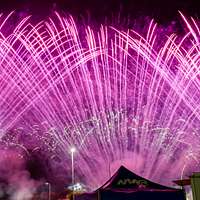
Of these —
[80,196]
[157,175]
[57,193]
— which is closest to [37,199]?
[57,193]

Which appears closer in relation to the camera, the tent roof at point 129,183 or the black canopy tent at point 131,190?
the black canopy tent at point 131,190

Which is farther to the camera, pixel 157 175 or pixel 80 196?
pixel 157 175

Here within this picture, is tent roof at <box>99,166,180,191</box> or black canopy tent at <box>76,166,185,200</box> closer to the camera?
black canopy tent at <box>76,166,185,200</box>

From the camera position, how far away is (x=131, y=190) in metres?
13.2

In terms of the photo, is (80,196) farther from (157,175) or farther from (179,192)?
(157,175)

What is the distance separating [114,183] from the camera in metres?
Answer: 13.4

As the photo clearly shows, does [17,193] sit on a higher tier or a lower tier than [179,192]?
higher

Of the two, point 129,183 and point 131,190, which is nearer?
point 131,190

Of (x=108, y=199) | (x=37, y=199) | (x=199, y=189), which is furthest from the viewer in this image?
(x=37, y=199)

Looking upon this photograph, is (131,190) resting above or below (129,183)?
below

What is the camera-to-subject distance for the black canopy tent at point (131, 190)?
12883mm

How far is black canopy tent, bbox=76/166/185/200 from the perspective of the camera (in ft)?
42.3

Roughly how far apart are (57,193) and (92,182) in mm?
9512

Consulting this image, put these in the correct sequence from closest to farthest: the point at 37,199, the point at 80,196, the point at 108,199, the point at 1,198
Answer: the point at 108,199 → the point at 80,196 → the point at 1,198 → the point at 37,199
